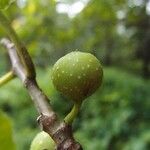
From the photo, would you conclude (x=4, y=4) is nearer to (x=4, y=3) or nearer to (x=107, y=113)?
(x=4, y=3)

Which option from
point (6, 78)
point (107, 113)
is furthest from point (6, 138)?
point (107, 113)

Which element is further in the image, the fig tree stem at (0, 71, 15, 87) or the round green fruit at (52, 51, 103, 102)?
the fig tree stem at (0, 71, 15, 87)

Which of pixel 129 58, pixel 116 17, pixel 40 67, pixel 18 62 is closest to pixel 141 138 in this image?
pixel 116 17

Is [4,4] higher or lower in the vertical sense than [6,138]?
higher

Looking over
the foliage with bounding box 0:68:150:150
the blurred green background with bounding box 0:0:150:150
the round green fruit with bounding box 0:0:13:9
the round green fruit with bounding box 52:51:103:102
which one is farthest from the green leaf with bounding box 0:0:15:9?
the foliage with bounding box 0:68:150:150

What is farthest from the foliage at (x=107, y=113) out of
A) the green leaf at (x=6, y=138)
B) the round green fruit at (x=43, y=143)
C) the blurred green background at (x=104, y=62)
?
the round green fruit at (x=43, y=143)

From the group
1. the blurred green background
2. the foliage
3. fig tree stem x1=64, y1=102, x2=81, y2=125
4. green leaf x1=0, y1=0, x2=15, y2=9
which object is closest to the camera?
fig tree stem x1=64, y1=102, x2=81, y2=125

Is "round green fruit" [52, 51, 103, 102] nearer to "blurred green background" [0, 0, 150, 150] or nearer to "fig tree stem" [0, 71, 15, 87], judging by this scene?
"fig tree stem" [0, 71, 15, 87]
